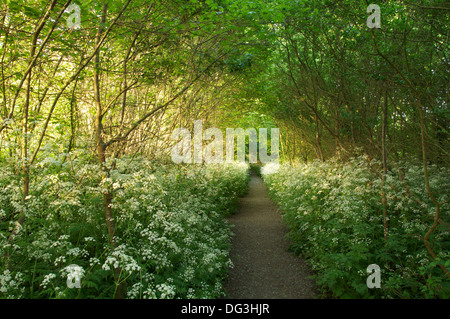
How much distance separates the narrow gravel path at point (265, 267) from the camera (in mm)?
5074

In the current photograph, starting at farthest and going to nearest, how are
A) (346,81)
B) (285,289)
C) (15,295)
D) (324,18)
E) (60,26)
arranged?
(346,81)
(324,18)
(285,289)
(60,26)
(15,295)

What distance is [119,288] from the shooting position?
3.33 metres

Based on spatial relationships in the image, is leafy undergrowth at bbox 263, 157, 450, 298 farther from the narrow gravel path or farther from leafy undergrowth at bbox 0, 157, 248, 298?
leafy undergrowth at bbox 0, 157, 248, 298

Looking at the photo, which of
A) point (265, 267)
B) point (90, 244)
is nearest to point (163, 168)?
point (265, 267)

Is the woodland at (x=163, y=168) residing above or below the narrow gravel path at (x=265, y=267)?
above

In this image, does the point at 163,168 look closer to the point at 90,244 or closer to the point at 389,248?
the point at 90,244

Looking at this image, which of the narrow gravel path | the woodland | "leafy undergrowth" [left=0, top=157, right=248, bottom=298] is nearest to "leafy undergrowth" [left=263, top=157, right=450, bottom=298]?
the woodland

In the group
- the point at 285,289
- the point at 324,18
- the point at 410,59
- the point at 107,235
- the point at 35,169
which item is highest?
the point at 324,18

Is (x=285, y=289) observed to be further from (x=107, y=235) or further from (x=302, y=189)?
(x=302, y=189)

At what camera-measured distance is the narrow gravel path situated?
5.07 m

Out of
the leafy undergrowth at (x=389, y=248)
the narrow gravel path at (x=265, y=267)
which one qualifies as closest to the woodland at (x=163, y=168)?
the leafy undergrowth at (x=389, y=248)

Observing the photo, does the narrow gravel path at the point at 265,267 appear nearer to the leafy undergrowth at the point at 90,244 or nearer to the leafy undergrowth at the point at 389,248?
the leafy undergrowth at the point at 389,248

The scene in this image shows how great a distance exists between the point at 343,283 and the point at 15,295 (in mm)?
3951
